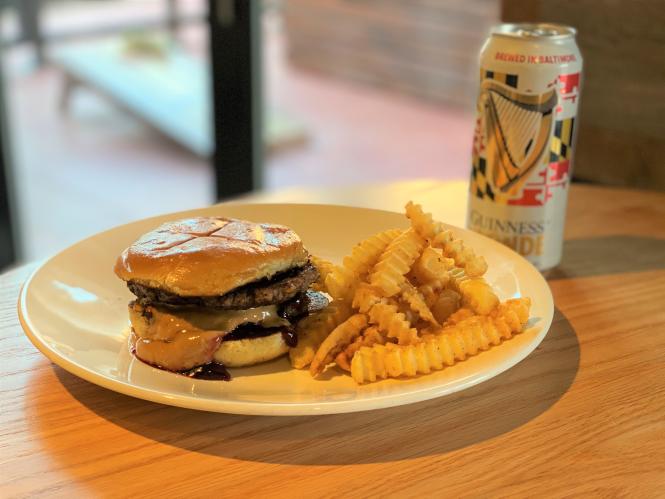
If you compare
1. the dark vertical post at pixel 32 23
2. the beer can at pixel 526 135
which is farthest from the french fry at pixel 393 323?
the dark vertical post at pixel 32 23

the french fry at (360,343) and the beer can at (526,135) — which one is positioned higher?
the beer can at (526,135)

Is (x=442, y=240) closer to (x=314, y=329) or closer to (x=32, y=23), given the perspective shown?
(x=314, y=329)

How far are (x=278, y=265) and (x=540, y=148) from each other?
511mm

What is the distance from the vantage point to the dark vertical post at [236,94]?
3.00m

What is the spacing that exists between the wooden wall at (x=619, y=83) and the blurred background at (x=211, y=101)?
1.11 m

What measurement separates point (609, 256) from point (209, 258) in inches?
32.5

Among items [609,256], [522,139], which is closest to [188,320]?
[522,139]

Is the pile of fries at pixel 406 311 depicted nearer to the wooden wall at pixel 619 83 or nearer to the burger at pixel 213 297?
the burger at pixel 213 297

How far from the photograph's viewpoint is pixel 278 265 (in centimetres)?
105

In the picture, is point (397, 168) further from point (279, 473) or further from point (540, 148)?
point (279, 473)

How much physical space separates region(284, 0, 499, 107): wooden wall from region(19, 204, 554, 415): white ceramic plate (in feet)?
6.67

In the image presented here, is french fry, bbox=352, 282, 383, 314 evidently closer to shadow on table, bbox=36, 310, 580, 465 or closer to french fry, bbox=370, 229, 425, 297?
french fry, bbox=370, 229, 425, 297

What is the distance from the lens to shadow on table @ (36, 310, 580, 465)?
0.90 meters

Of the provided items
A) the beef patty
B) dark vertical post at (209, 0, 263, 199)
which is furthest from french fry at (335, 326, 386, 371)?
dark vertical post at (209, 0, 263, 199)
